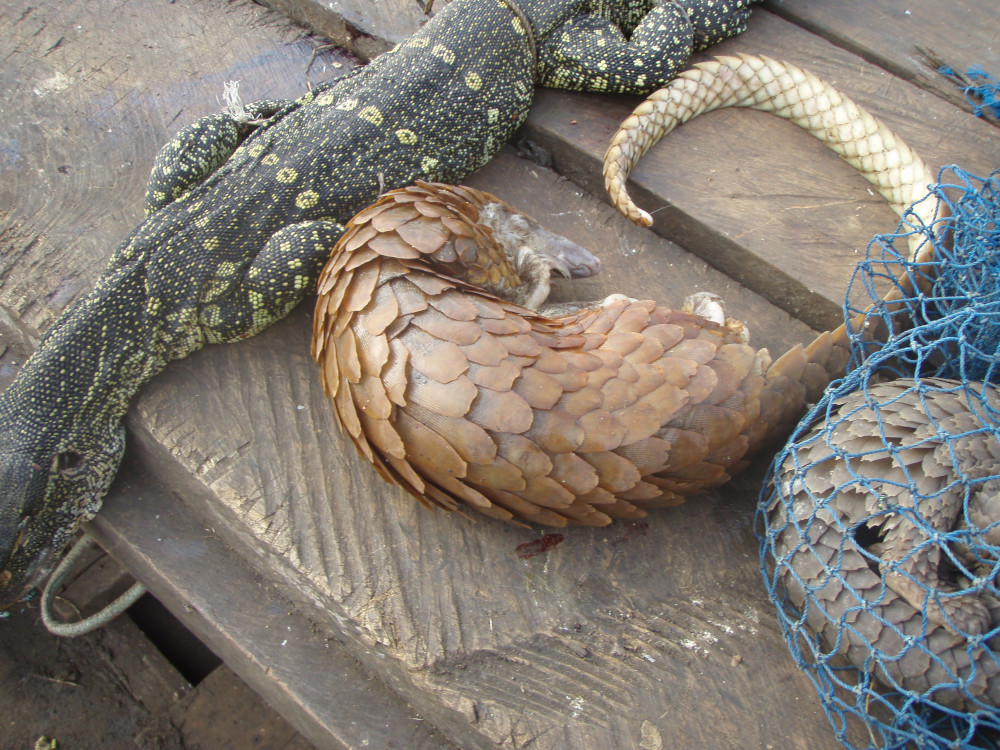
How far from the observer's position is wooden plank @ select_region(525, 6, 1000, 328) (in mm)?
2705

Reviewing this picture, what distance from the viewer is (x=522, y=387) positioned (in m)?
1.84

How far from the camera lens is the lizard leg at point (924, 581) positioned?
165cm

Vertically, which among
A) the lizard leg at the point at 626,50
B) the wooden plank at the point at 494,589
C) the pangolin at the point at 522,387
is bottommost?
the wooden plank at the point at 494,589

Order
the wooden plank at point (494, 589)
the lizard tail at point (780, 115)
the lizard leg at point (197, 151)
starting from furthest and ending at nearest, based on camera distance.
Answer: the lizard leg at point (197, 151) → the lizard tail at point (780, 115) → the wooden plank at point (494, 589)

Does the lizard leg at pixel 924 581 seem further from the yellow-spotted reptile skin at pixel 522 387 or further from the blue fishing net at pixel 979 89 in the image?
the blue fishing net at pixel 979 89

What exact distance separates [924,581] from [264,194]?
2431mm

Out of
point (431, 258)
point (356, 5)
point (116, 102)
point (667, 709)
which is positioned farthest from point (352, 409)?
point (356, 5)

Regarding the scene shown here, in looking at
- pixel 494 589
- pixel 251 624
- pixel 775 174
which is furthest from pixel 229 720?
pixel 775 174

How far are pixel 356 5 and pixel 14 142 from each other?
5.69 feet

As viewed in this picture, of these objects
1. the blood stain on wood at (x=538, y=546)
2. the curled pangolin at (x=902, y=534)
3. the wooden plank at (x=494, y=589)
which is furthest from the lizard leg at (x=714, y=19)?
the blood stain on wood at (x=538, y=546)

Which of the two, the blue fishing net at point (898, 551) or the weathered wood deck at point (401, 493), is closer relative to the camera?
the blue fishing net at point (898, 551)

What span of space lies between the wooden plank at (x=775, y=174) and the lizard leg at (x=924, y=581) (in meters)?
1.10

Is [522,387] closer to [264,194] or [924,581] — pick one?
[924,581]

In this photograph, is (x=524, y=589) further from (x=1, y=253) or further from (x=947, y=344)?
(x=1, y=253)
